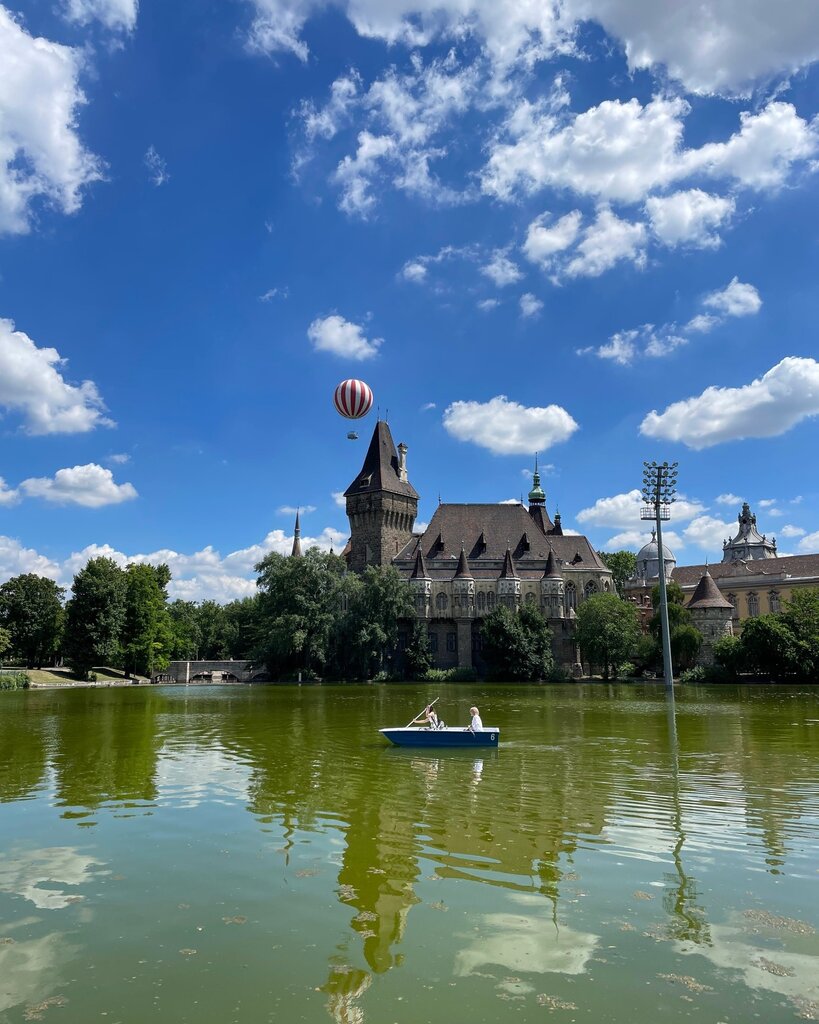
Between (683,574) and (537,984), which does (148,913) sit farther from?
(683,574)

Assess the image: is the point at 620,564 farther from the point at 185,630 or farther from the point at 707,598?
the point at 185,630

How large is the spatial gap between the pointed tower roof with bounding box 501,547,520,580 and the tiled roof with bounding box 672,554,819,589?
39603 mm

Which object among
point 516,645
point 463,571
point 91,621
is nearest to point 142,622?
point 91,621

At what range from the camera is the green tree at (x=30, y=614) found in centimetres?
9112

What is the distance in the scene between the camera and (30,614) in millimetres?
91250

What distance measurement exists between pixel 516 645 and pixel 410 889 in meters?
73.6

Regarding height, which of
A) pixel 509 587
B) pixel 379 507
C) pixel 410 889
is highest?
pixel 379 507

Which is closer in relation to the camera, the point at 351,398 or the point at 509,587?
the point at 351,398

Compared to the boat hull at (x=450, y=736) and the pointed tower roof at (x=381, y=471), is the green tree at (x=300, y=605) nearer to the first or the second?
the pointed tower roof at (x=381, y=471)

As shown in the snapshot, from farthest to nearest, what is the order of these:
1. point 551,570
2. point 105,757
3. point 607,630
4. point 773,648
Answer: point 551,570 < point 607,630 < point 773,648 < point 105,757

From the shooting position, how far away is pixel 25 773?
1870 centimetres

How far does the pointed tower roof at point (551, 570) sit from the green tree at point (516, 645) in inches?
387

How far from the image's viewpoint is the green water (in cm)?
657

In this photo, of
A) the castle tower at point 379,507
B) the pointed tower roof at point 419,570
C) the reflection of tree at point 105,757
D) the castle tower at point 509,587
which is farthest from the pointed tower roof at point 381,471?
the reflection of tree at point 105,757
